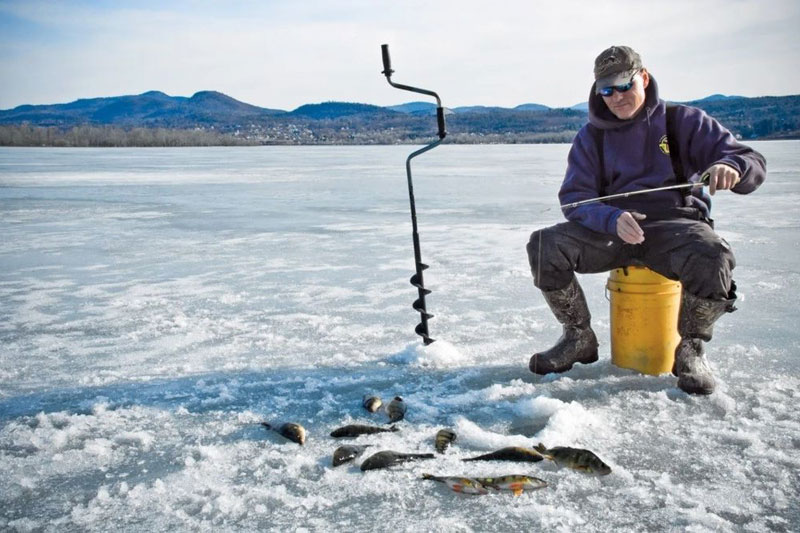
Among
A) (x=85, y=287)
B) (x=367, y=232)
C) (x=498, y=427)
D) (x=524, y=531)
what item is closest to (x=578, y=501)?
(x=524, y=531)

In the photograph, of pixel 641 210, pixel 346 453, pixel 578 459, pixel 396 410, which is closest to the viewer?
pixel 578 459

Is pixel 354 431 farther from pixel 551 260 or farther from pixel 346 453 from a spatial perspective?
pixel 551 260

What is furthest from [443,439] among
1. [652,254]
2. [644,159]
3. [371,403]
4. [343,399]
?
[644,159]

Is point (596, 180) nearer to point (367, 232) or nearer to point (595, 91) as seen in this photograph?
point (595, 91)

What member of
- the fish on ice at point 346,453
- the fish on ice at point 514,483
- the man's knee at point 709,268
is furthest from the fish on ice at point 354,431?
the man's knee at point 709,268

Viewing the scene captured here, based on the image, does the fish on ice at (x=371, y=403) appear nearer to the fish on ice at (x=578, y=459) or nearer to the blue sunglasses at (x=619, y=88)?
the fish on ice at (x=578, y=459)

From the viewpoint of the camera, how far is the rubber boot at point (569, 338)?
3.32 metres

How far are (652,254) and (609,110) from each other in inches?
29.6

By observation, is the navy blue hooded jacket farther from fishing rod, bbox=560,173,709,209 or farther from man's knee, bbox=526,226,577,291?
man's knee, bbox=526,226,577,291

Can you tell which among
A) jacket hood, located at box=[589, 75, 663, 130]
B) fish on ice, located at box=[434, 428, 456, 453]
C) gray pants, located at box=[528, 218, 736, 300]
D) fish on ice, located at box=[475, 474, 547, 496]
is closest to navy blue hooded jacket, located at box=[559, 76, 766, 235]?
jacket hood, located at box=[589, 75, 663, 130]

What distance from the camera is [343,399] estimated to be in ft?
10.1

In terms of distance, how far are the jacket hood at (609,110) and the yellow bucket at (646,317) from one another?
71 centimetres

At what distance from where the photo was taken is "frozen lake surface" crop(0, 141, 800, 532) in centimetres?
212

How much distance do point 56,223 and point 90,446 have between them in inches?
321
